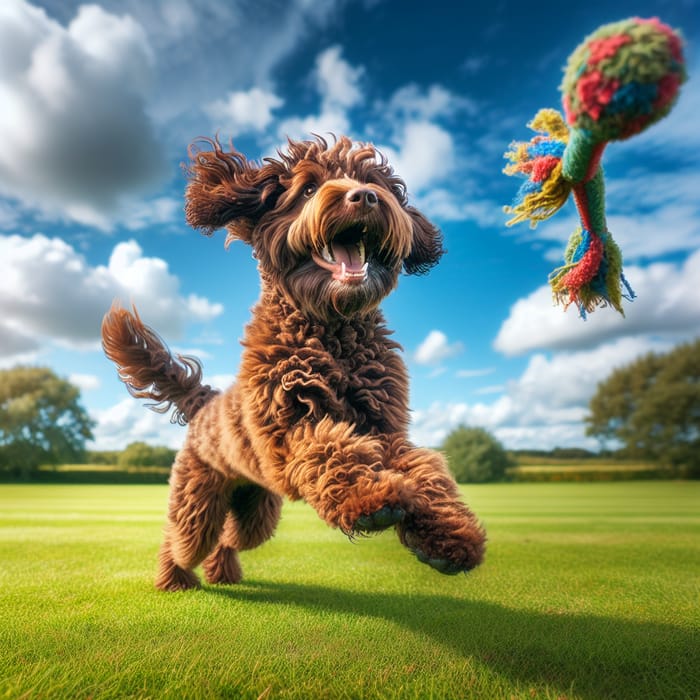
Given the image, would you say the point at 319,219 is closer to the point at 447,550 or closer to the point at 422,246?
the point at 422,246

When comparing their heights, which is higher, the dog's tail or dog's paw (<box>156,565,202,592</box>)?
the dog's tail

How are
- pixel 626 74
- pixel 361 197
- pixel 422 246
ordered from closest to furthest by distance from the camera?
pixel 626 74, pixel 361 197, pixel 422 246

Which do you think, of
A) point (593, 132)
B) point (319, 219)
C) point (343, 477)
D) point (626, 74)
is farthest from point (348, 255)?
point (626, 74)

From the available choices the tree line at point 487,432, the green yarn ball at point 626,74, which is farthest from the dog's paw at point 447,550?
the tree line at point 487,432

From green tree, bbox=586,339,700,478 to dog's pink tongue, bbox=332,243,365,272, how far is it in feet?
105

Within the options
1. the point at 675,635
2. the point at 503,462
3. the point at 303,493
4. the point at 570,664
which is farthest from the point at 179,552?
the point at 503,462

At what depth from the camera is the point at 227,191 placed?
10.6ft

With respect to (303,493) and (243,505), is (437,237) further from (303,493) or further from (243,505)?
(243,505)

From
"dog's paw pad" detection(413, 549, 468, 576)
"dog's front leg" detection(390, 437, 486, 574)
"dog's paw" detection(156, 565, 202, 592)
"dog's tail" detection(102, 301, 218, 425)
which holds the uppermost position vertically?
"dog's tail" detection(102, 301, 218, 425)

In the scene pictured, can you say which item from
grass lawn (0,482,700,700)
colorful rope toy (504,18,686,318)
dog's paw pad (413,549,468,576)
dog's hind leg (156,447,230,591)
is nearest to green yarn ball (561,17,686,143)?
colorful rope toy (504,18,686,318)

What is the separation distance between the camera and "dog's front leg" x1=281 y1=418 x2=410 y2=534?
2.30 meters

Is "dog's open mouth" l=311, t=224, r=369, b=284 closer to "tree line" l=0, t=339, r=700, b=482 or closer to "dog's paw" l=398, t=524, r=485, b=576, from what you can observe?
"dog's paw" l=398, t=524, r=485, b=576

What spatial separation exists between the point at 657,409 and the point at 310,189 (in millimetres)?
34587

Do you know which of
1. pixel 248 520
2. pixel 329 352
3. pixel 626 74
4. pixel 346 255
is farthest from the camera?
pixel 248 520
